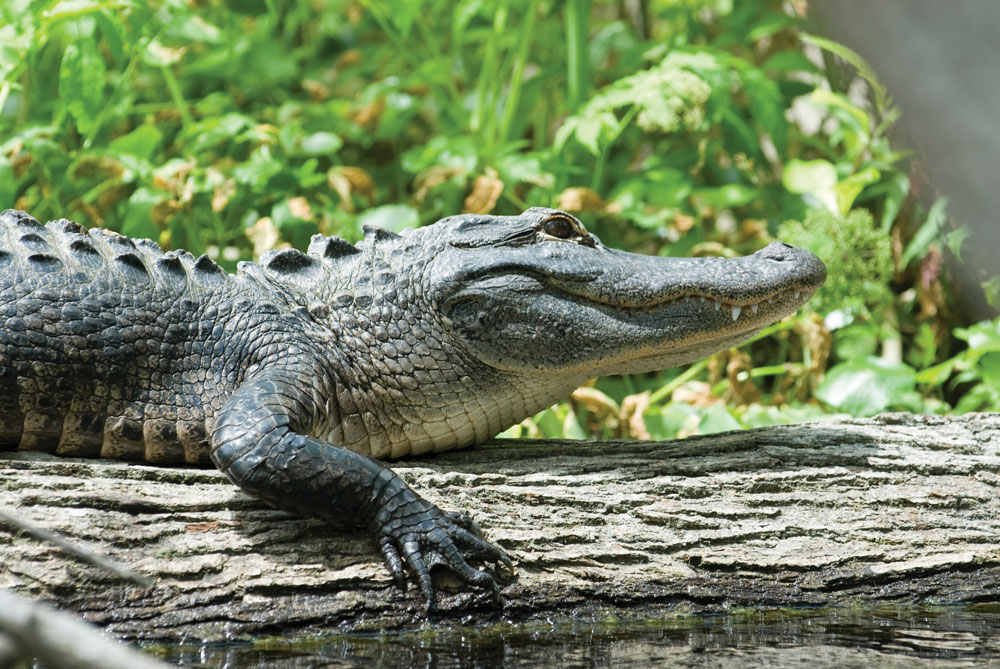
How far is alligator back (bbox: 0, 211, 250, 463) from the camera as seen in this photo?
316cm

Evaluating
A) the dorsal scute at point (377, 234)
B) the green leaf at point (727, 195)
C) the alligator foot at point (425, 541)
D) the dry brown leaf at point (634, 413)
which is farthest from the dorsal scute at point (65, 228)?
the green leaf at point (727, 195)

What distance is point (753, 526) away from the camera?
10.5 ft

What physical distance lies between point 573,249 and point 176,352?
1469 mm

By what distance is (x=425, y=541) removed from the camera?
2889 millimetres

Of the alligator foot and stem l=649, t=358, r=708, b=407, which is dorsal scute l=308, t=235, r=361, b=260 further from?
stem l=649, t=358, r=708, b=407

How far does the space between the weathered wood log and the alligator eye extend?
80 centimetres

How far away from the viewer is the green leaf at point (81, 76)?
14.7ft

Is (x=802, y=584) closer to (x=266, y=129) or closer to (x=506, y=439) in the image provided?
(x=506, y=439)

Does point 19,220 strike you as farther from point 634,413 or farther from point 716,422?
point 634,413

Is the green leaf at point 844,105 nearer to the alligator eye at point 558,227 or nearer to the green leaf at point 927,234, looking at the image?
the green leaf at point 927,234

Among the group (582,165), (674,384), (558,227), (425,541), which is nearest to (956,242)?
(674,384)

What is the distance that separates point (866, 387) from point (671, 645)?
8.46 feet

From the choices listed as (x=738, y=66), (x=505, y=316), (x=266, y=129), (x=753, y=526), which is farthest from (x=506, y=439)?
(x=738, y=66)

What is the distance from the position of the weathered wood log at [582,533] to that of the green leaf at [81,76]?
2.08 meters
